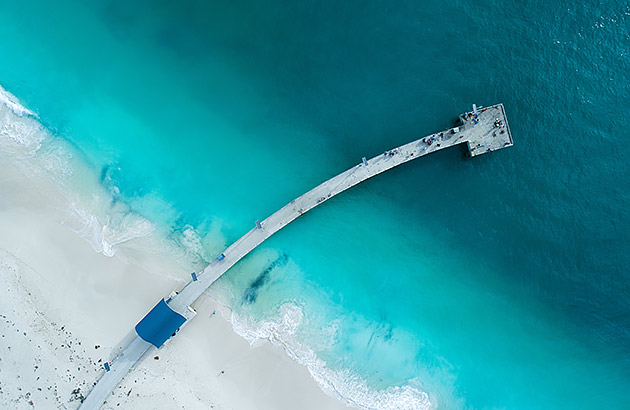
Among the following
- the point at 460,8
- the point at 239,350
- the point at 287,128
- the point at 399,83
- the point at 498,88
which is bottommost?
the point at 239,350

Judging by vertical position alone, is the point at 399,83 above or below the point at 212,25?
above

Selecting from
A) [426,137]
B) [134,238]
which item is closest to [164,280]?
[134,238]

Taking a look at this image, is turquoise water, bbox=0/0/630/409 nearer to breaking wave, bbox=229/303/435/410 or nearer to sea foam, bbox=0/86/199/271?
breaking wave, bbox=229/303/435/410

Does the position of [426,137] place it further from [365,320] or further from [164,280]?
[164,280]

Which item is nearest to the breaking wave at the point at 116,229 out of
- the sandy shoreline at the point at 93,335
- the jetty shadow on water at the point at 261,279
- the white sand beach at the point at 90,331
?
the jetty shadow on water at the point at 261,279

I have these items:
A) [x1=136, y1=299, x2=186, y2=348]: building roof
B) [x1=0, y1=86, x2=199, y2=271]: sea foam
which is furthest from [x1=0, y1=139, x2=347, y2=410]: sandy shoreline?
[x1=136, y1=299, x2=186, y2=348]: building roof

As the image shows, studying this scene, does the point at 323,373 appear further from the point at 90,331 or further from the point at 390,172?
the point at 90,331
